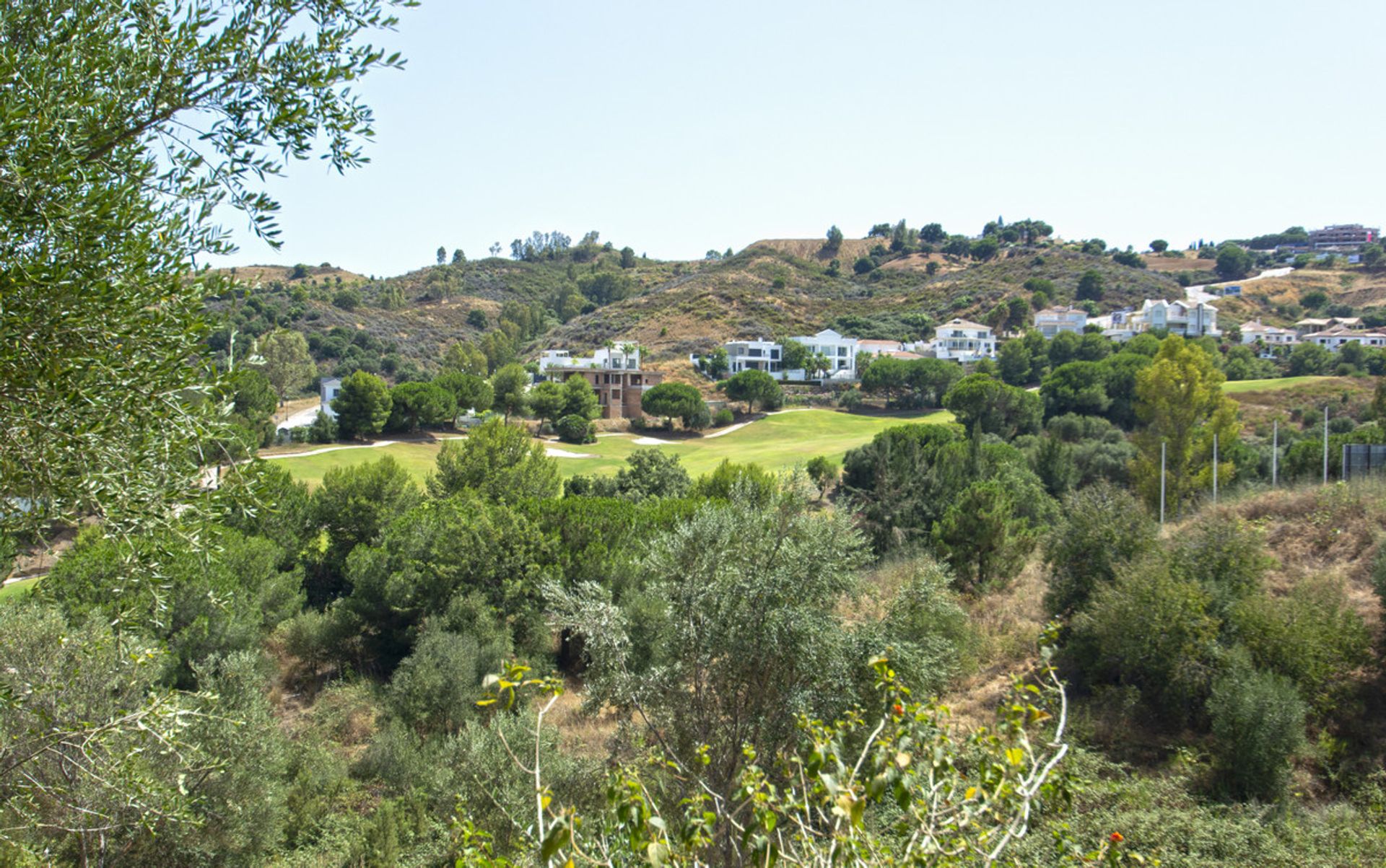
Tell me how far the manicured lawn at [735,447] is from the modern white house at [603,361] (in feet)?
49.0

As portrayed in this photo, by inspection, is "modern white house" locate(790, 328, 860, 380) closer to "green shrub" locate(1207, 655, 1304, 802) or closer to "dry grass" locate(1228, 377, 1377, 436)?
"dry grass" locate(1228, 377, 1377, 436)

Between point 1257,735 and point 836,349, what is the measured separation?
77.7 meters

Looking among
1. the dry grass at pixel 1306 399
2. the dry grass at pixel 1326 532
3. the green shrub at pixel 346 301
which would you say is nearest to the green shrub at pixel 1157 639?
the dry grass at pixel 1326 532

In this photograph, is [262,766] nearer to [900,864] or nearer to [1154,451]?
[900,864]

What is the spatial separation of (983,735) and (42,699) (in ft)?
32.3

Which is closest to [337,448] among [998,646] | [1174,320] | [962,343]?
[998,646]

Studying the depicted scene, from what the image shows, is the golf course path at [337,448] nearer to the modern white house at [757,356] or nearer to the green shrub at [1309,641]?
the modern white house at [757,356]

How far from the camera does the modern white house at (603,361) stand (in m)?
79.1

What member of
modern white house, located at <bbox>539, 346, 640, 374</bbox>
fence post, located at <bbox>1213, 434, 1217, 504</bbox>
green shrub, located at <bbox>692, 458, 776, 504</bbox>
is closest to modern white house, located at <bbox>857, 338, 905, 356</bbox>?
modern white house, located at <bbox>539, 346, 640, 374</bbox>

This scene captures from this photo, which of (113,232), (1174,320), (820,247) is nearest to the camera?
(113,232)

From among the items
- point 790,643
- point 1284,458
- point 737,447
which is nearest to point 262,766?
point 790,643

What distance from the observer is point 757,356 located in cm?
8712

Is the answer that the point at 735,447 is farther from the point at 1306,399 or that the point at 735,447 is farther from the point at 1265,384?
the point at 1265,384

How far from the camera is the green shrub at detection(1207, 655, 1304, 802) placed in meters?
11.9
